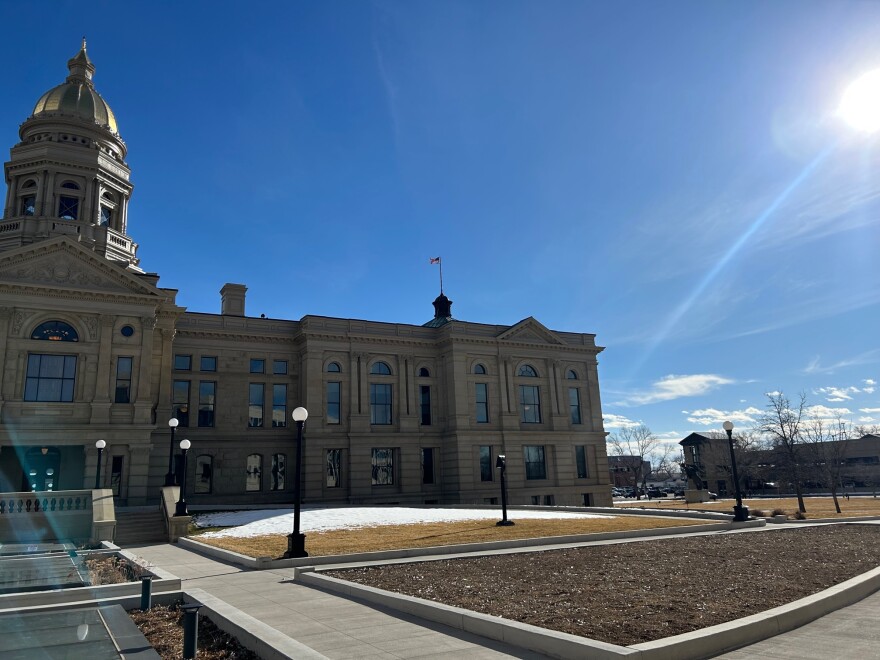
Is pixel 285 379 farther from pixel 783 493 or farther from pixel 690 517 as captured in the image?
pixel 783 493

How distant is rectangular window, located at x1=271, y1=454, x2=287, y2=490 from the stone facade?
106 mm

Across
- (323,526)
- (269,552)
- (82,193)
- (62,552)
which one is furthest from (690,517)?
(82,193)

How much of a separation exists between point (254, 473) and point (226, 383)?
6.68 m

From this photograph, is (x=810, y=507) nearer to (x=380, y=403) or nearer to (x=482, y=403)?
(x=482, y=403)

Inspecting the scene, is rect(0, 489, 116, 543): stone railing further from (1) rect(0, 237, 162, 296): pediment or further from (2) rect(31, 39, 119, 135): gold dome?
(2) rect(31, 39, 119, 135): gold dome

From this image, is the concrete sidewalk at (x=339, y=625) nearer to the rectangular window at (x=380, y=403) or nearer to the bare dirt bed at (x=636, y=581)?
the bare dirt bed at (x=636, y=581)

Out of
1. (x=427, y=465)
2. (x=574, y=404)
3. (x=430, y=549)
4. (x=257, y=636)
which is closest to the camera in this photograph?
(x=257, y=636)

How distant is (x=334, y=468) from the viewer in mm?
45156

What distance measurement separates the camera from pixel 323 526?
90.5 ft

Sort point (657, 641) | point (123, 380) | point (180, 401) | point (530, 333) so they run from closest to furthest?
point (657, 641)
point (123, 380)
point (180, 401)
point (530, 333)

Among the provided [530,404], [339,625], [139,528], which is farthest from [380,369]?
[339,625]

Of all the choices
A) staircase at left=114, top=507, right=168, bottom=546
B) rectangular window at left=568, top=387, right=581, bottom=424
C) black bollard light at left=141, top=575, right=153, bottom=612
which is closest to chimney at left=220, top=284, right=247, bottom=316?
staircase at left=114, top=507, right=168, bottom=546

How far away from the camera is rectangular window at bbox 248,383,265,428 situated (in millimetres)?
44500

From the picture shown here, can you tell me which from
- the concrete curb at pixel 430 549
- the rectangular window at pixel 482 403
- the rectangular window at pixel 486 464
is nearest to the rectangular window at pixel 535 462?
the rectangular window at pixel 486 464
